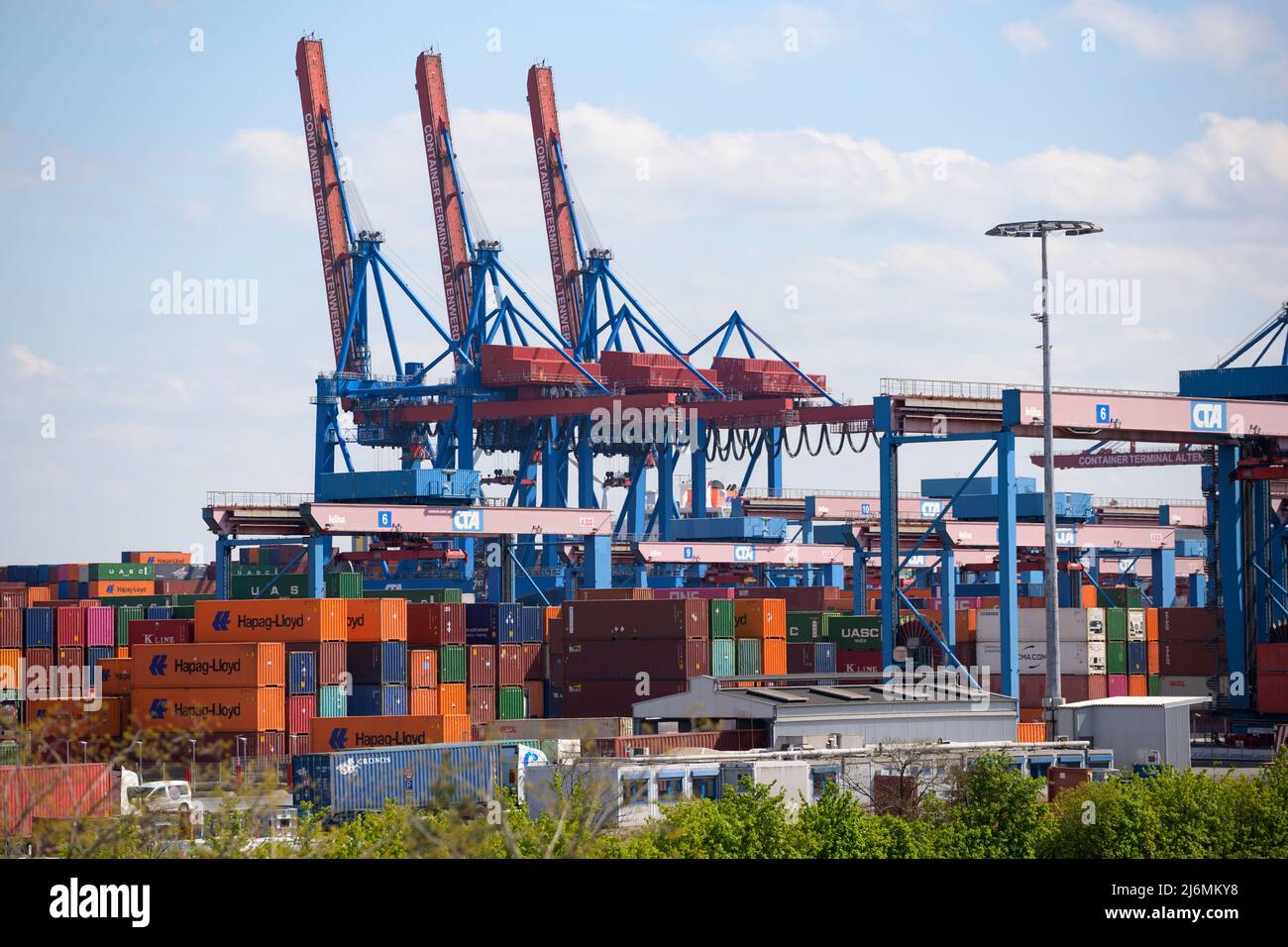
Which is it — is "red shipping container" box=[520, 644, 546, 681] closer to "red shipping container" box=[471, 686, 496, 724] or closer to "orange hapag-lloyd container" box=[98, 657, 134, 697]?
"red shipping container" box=[471, 686, 496, 724]

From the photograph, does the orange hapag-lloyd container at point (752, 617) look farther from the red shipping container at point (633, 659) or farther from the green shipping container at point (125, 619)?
the green shipping container at point (125, 619)

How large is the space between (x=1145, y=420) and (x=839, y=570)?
6711cm

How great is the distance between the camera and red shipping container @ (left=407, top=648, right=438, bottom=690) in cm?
5144

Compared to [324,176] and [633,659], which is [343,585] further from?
[324,176]

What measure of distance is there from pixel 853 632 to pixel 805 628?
3564 mm

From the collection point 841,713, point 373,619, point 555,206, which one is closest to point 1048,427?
point 841,713

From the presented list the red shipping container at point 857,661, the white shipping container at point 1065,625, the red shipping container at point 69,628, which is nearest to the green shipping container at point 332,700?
the red shipping container at point 69,628

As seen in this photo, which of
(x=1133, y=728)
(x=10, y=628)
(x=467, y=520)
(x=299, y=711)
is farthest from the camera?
(x=467, y=520)

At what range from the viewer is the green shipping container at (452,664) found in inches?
2062

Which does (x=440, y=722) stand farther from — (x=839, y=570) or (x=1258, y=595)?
(x=839, y=570)

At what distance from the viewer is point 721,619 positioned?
54875 millimetres

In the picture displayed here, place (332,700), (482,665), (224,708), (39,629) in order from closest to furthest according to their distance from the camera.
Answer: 1. (224,708)
2. (332,700)
3. (482,665)
4. (39,629)

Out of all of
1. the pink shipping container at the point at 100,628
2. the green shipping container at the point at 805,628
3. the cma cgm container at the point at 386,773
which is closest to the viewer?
the cma cgm container at the point at 386,773
